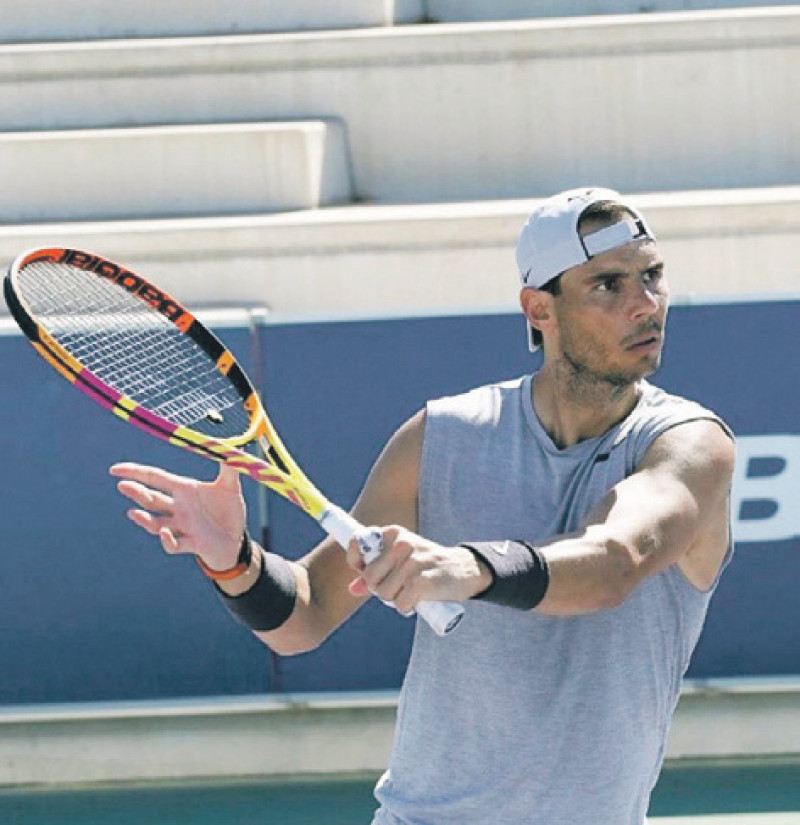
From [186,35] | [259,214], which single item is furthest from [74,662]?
[186,35]

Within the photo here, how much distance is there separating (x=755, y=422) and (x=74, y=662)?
247 centimetres

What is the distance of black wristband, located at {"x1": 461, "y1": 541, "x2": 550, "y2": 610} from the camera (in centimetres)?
260

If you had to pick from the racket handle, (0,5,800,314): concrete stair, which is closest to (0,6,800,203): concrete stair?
(0,5,800,314): concrete stair

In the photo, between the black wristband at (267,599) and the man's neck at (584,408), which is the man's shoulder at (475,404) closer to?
the man's neck at (584,408)

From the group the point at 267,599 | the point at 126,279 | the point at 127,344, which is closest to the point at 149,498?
the point at 267,599

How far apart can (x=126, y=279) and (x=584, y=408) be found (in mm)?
1029

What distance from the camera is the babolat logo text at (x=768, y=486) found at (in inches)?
246

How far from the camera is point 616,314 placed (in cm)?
298

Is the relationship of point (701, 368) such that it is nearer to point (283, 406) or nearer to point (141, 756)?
point (283, 406)

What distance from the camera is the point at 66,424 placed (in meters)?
6.43

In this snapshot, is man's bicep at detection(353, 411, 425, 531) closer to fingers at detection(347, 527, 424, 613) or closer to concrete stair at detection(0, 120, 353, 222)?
fingers at detection(347, 527, 424, 613)

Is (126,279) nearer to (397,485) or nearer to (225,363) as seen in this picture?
(225,363)

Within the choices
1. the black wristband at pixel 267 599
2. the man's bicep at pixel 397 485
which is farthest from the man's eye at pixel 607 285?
the black wristband at pixel 267 599

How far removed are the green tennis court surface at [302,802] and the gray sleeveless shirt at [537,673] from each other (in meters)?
3.22
